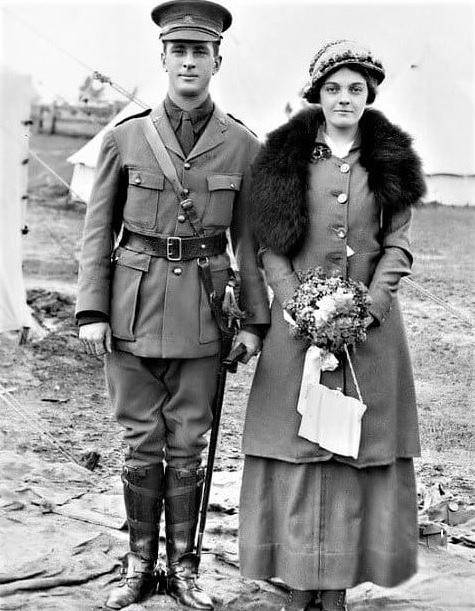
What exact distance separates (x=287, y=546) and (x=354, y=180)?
46.1 inches

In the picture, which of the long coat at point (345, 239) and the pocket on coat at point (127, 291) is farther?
the pocket on coat at point (127, 291)

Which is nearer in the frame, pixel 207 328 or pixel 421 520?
pixel 207 328

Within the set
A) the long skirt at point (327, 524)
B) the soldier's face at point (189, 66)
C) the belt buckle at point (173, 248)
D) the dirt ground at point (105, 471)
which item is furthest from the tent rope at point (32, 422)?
the soldier's face at point (189, 66)

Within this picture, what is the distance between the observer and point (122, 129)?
310cm

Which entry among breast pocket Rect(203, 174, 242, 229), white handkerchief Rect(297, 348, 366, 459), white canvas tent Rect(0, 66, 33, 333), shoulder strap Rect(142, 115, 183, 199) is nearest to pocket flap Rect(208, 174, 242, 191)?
breast pocket Rect(203, 174, 242, 229)

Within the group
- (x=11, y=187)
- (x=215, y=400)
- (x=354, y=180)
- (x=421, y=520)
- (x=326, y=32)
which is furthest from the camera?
(x=326, y=32)

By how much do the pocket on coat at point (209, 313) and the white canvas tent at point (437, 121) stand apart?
363 inches

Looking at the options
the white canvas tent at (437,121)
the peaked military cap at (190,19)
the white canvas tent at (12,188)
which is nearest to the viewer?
the peaked military cap at (190,19)

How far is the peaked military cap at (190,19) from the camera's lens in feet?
9.82

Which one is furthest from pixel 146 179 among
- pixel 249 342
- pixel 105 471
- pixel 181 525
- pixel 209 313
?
pixel 105 471

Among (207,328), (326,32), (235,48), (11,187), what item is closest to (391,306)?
(207,328)

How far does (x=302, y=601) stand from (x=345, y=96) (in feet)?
5.23

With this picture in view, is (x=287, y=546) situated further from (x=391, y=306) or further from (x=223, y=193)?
(x=223, y=193)

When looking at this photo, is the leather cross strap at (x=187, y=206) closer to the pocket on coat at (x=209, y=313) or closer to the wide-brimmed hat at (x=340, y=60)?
the pocket on coat at (x=209, y=313)
